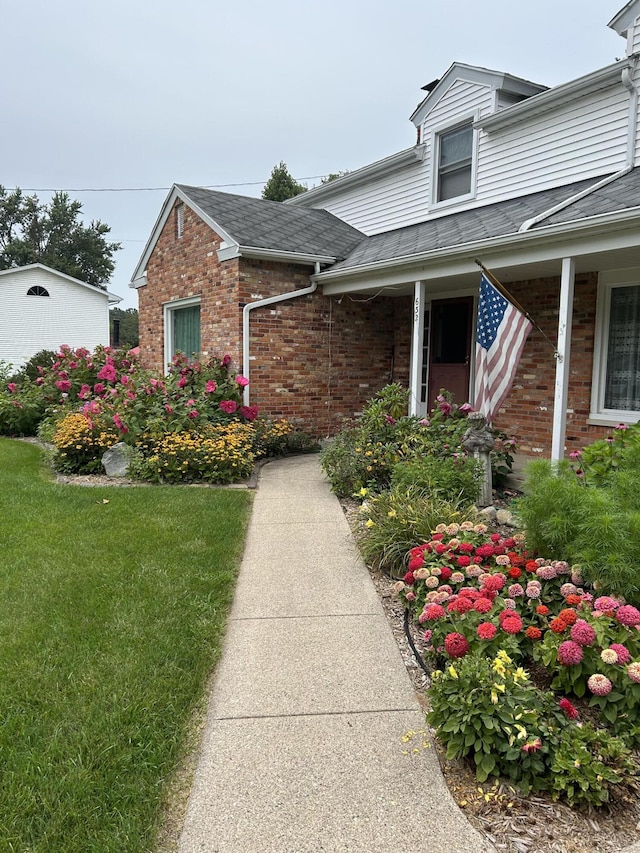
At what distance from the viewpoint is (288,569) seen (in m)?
4.64

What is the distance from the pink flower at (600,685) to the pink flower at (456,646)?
498mm

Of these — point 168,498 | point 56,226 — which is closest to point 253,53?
point 168,498

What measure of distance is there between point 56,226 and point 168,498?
50.6 meters

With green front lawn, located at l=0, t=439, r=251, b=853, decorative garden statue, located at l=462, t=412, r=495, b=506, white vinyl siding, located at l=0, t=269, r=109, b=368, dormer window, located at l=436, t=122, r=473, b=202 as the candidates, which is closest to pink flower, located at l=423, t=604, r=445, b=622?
green front lawn, located at l=0, t=439, r=251, b=853

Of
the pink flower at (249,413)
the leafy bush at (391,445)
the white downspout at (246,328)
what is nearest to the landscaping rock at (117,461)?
the pink flower at (249,413)

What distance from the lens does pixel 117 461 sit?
7824 mm

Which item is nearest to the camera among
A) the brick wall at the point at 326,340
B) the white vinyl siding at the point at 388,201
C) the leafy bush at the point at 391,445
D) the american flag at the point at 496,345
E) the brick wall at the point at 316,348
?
the american flag at the point at 496,345

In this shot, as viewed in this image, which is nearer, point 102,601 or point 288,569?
point 102,601

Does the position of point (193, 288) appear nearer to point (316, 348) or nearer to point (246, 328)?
point (246, 328)

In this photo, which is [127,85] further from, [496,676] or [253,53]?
[496,676]

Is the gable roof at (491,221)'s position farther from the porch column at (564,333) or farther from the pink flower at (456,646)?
the pink flower at (456,646)

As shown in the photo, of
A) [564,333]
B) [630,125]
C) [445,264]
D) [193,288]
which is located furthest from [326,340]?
[630,125]

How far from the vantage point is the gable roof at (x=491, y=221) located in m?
6.21

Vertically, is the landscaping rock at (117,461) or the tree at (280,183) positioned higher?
the tree at (280,183)
